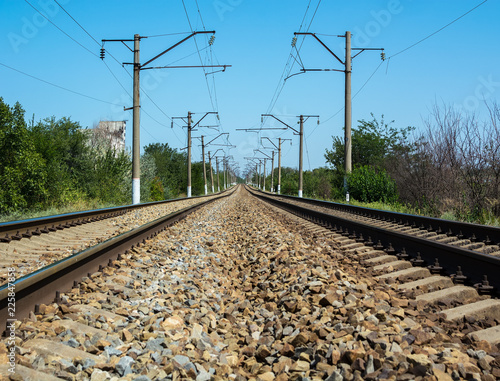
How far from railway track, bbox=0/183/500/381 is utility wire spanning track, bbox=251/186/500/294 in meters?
0.49

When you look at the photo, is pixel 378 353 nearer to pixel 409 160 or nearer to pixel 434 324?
pixel 434 324

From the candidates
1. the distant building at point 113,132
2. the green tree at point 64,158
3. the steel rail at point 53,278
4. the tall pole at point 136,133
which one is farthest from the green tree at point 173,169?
the steel rail at point 53,278

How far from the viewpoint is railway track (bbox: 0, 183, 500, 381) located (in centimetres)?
279

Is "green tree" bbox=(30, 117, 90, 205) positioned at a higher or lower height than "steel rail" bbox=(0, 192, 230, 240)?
higher

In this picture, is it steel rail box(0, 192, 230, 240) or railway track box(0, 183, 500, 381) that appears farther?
steel rail box(0, 192, 230, 240)

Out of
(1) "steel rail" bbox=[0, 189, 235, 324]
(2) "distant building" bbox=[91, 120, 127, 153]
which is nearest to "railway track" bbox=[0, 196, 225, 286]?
(1) "steel rail" bbox=[0, 189, 235, 324]

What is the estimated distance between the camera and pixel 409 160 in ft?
63.6

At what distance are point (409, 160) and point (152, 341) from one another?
17.9m

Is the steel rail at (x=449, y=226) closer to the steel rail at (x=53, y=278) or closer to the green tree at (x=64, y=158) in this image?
the steel rail at (x=53, y=278)

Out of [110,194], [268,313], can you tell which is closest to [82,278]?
[268,313]

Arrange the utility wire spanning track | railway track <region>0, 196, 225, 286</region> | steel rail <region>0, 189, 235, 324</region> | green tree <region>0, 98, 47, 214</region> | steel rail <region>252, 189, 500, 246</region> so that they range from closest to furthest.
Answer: steel rail <region>0, 189, 235, 324</region>
the utility wire spanning track
railway track <region>0, 196, 225, 286</region>
steel rail <region>252, 189, 500, 246</region>
green tree <region>0, 98, 47, 214</region>

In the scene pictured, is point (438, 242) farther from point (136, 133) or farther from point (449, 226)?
point (136, 133)

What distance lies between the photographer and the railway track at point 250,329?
110 inches

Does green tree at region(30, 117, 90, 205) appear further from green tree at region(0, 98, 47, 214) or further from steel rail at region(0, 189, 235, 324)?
steel rail at region(0, 189, 235, 324)
